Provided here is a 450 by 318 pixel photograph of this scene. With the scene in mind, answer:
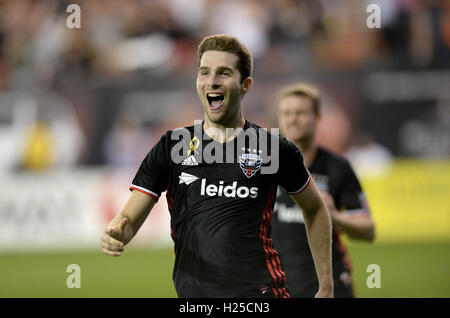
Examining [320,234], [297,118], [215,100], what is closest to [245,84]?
[215,100]

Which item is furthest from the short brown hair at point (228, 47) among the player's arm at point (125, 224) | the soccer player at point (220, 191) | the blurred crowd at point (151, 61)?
the blurred crowd at point (151, 61)

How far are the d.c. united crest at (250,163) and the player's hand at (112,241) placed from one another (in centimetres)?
83

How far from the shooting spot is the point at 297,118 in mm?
5891

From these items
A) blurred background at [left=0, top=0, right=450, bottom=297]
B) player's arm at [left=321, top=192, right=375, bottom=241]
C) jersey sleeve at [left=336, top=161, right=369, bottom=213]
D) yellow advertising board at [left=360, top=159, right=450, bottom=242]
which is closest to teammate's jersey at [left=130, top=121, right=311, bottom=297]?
player's arm at [left=321, top=192, right=375, bottom=241]

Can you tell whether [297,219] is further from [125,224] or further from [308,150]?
[125,224]

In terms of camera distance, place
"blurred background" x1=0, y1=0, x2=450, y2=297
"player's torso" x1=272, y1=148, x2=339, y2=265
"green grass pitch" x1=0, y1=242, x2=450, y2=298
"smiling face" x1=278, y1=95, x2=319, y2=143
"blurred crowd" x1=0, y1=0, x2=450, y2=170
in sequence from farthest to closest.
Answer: "blurred crowd" x1=0, y1=0, x2=450, y2=170, "blurred background" x1=0, y1=0, x2=450, y2=297, "green grass pitch" x1=0, y1=242, x2=450, y2=298, "smiling face" x1=278, y1=95, x2=319, y2=143, "player's torso" x1=272, y1=148, x2=339, y2=265

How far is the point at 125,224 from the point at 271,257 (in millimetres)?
902

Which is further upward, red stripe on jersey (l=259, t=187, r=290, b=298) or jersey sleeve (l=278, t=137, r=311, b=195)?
jersey sleeve (l=278, t=137, r=311, b=195)

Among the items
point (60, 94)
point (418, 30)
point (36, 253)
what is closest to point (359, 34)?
point (418, 30)

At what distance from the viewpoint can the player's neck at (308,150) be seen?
5.95m

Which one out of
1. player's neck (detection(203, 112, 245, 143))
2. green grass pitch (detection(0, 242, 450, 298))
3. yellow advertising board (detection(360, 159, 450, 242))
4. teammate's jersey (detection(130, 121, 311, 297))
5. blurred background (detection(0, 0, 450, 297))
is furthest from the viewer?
blurred background (detection(0, 0, 450, 297))

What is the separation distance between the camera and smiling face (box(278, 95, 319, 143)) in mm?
5875

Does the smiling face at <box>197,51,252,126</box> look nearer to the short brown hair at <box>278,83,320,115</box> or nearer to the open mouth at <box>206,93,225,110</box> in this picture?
the open mouth at <box>206,93,225,110</box>

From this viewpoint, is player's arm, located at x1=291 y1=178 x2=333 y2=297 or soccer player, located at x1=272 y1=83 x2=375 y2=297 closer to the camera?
player's arm, located at x1=291 y1=178 x2=333 y2=297
